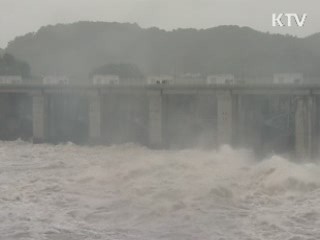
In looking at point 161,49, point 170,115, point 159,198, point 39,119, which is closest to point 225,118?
point 170,115

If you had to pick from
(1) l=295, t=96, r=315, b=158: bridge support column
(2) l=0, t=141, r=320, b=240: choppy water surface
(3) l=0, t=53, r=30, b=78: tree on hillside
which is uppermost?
(3) l=0, t=53, r=30, b=78: tree on hillside

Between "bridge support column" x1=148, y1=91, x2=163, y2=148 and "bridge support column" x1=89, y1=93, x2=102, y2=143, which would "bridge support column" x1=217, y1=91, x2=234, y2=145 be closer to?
"bridge support column" x1=148, y1=91, x2=163, y2=148

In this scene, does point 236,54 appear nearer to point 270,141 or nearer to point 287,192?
point 270,141

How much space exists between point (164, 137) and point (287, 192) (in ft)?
45.8

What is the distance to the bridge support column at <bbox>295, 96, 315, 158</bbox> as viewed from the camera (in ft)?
87.0

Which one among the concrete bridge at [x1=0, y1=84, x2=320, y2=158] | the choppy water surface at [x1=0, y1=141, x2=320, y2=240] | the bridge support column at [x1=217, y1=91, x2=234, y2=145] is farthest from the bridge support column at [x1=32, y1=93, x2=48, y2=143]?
the bridge support column at [x1=217, y1=91, x2=234, y2=145]

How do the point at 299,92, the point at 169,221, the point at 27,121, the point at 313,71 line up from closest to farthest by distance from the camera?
the point at 169,221 < the point at 299,92 < the point at 27,121 < the point at 313,71

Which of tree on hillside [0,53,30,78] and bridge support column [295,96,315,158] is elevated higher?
tree on hillside [0,53,30,78]

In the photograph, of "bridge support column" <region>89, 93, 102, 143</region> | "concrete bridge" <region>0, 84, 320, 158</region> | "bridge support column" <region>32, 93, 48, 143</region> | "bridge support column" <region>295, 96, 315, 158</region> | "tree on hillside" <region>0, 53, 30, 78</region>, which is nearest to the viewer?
"bridge support column" <region>295, 96, 315, 158</region>

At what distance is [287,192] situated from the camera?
1858cm

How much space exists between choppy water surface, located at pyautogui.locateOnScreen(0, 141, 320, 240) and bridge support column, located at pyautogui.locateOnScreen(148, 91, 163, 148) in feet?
14.5

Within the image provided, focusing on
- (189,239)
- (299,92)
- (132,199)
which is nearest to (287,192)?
(132,199)

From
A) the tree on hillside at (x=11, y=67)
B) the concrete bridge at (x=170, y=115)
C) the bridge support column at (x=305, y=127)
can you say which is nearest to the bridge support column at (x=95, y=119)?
the concrete bridge at (x=170, y=115)

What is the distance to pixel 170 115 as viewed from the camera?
34094 mm
